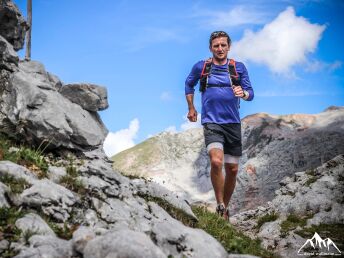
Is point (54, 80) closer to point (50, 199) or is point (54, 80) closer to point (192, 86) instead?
point (192, 86)

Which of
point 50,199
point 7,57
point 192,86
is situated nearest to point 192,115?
point 192,86

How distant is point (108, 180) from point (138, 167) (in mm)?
31494

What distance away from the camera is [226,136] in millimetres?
10430

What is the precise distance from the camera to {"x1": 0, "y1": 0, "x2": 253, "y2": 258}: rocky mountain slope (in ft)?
17.1

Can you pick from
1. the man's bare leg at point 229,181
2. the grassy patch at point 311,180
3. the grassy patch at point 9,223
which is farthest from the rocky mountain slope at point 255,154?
the grassy patch at point 9,223

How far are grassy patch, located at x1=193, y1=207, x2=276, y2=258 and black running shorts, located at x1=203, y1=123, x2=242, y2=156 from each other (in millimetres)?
1790

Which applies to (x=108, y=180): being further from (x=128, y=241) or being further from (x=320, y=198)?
(x=320, y=198)

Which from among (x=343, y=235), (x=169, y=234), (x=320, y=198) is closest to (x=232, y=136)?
(x=343, y=235)

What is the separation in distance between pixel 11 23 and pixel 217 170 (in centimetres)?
855

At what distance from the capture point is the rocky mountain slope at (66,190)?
5.23 metres

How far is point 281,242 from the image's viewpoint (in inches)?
449

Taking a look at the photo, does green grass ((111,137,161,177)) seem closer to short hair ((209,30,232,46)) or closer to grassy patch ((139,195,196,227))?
short hair ((209,30,232,46))

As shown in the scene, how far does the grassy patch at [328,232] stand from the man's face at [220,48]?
5595mm

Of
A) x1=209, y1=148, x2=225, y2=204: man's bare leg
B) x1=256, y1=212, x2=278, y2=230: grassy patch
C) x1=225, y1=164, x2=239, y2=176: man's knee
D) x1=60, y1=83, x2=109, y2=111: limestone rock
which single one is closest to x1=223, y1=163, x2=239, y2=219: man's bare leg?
x1=225, y1=164, x2=239, y2=176: man's knee
